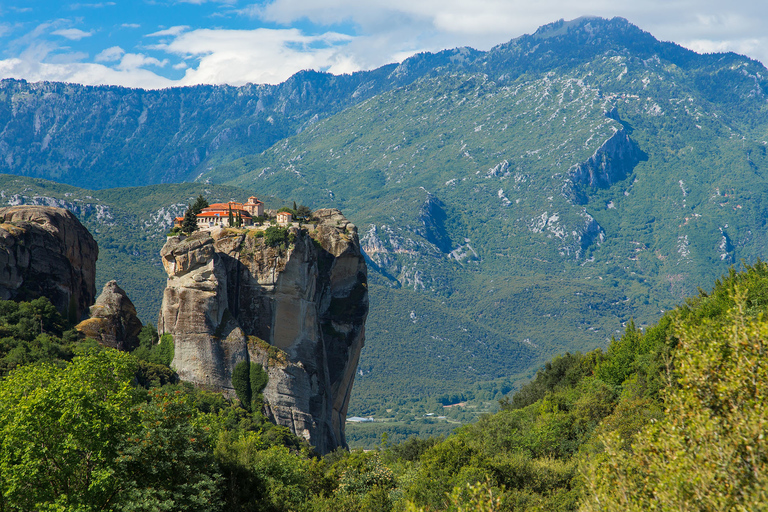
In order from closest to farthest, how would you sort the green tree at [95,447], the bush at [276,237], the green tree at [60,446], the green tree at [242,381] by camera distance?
the green tree at [60,446]
the green tree at [95,447]
the green tree at [242,381]
the bush at [276,237]

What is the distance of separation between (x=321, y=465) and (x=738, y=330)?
131 feet

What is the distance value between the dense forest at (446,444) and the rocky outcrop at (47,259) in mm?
4675

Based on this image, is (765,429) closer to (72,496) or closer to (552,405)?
(72,496)

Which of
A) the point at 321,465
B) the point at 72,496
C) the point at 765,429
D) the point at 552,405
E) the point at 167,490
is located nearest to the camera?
the point at 765,429

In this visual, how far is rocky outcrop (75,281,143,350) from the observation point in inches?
3290

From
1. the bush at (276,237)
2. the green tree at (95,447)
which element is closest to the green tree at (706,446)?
the green tree at (95,447)

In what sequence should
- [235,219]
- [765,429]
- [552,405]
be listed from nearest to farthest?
[765,429]
[552,405]
[235,219]

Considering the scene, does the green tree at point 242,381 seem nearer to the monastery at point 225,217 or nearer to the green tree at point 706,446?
the monastery at point 225,217

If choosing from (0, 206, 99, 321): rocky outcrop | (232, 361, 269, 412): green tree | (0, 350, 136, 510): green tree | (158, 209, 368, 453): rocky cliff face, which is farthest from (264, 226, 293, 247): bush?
(0, 350, 136, 510): green tree

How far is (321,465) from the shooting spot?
197ft

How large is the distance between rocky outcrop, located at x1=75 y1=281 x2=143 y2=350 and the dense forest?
178 inches

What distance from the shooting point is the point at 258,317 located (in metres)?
87.6

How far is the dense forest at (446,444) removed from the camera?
2380 cm

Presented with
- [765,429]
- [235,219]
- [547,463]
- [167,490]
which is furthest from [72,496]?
[235,219]
